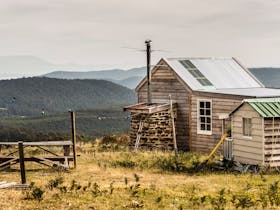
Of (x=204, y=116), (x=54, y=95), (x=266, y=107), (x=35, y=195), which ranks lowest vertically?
(x=35, y=195)

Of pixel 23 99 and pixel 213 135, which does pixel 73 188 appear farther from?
pixel 23 99

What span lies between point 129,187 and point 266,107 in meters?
7.16

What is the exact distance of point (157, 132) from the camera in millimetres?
28688

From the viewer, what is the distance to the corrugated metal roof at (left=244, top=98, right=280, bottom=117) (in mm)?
20438

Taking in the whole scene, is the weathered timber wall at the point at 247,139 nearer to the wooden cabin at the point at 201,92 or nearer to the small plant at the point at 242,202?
the wooden cabin at the point at 201,92

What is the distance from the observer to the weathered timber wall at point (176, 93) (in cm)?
2897

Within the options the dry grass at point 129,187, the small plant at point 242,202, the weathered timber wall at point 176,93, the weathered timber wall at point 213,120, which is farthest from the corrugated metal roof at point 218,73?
the small plant at point 242,202

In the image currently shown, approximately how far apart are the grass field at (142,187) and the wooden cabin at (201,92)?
4.05 metres

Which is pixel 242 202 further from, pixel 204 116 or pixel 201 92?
pixel 201 92

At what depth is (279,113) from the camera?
20.6 m

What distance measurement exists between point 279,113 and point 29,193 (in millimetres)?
10175

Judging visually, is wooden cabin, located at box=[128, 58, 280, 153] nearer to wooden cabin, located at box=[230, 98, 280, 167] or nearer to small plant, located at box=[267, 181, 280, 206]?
wooden cabin, located at box=[230, 98, 280, 167]

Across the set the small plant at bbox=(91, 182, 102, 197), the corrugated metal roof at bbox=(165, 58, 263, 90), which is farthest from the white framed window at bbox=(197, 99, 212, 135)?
the small plant at bbox=(91, 182, 102, 197)

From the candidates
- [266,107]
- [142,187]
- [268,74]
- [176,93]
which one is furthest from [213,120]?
[268,74]
